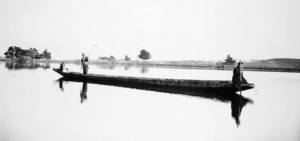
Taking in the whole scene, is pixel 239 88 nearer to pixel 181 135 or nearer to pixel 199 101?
pixel 199 101

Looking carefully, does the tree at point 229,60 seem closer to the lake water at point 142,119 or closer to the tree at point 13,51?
the lake water at point 142,119

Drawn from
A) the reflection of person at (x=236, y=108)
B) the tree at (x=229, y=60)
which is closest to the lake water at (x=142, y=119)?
the reflection of person at (x=236, y=108)

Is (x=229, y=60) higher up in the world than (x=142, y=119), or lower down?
higher up

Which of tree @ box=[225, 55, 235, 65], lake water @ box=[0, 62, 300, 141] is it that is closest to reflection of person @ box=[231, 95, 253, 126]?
lake water @ box=[0, 62, 300, 141]

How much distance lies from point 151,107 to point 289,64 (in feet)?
8.83

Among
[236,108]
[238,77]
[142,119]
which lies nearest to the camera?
[142,119]

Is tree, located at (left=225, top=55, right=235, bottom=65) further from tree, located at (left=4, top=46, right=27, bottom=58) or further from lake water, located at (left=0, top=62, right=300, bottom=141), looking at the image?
tree, located at (left=4, top=46, right=27, bottom=58)

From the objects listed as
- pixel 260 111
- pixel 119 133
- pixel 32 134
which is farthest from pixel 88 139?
pixel 260 111

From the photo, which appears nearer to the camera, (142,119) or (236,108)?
(142,119)

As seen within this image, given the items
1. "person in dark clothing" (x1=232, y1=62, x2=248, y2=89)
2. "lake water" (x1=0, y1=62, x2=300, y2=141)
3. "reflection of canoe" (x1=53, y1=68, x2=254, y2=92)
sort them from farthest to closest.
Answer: "reflection of canoe" (x1=53, y1=68, x2=254, y2=92) → "person in dark clothing" (x1=232, y1=62, x2=248, y2=89) → "lake water" (x1=0, y1=62, x2=300, y2=141)

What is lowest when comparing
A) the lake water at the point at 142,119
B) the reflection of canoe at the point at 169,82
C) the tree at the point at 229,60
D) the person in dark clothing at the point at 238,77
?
the lake water at the point at 142,119

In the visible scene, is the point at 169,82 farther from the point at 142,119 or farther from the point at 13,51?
the point at 13,51

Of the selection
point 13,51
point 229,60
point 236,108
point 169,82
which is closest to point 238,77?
point 229,60

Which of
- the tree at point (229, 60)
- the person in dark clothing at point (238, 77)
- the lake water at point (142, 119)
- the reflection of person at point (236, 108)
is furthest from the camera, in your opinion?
the person in dark clothing at point (238, 77)
